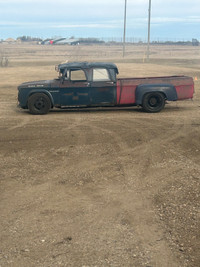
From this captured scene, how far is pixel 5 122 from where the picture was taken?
40.0 ft

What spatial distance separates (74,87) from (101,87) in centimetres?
96

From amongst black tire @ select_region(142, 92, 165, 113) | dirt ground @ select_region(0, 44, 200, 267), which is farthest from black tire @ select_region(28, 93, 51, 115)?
black tire @ select_region(142, 92, 165, 113)

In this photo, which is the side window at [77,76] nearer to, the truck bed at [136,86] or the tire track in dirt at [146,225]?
the truck bed at [136,86]

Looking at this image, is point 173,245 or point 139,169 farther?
point 139,169

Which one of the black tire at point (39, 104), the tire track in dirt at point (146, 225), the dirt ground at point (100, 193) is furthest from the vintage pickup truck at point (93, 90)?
the tire track in dirt at point (146, 225)

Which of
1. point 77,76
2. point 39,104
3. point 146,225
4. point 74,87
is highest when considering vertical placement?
point 77,76

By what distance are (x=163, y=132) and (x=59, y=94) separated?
4.23 m

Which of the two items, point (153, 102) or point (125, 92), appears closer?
point (125, 92)

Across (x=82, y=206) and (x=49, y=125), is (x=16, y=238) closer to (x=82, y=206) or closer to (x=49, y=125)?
(x=82, y=206)

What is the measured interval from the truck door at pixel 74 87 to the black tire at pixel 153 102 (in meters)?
2.14

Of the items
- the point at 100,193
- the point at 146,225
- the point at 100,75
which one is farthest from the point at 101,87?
→ the point at 146,225

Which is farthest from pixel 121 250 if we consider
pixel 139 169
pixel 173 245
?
pixel 139 169

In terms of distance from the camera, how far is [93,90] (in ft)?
42.9

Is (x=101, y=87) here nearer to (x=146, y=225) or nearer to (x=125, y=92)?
(x=125, y=92)
